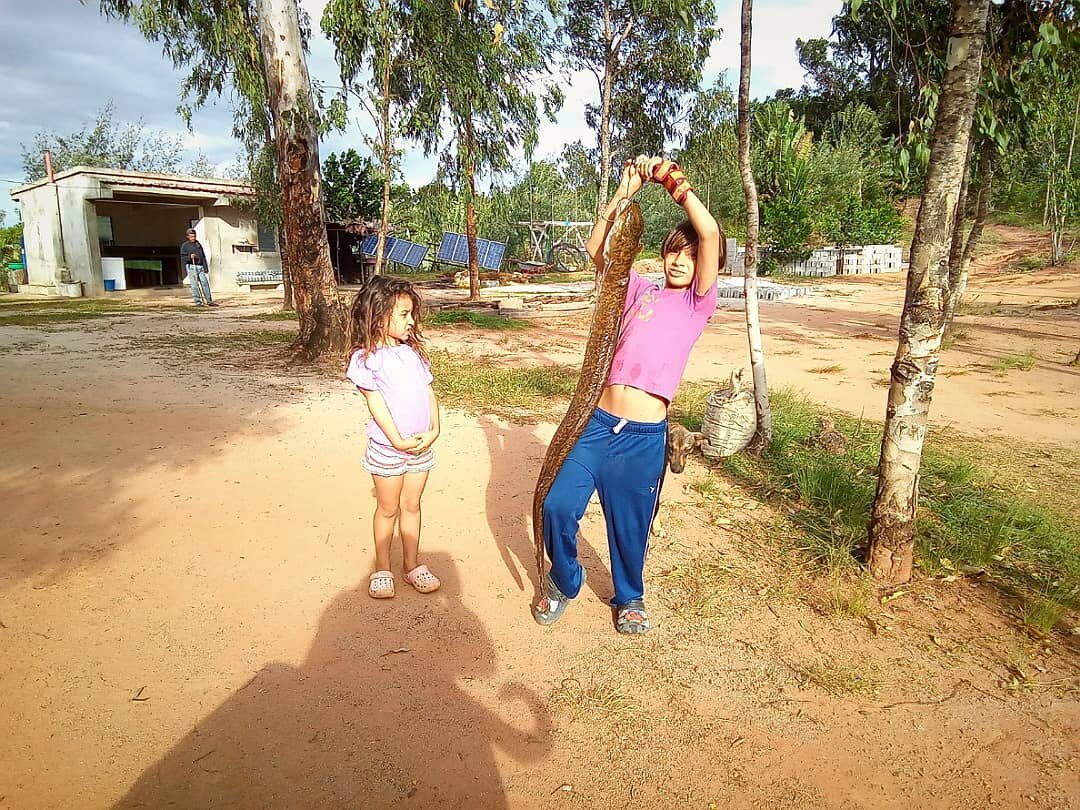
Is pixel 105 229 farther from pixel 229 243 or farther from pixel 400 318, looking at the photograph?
pixel 400 318

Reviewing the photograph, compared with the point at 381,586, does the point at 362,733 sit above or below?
below

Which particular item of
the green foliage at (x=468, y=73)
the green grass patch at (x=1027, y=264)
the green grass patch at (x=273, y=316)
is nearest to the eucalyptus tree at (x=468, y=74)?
the green foliage at (x=468, y=73)

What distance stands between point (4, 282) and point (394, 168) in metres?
16.3

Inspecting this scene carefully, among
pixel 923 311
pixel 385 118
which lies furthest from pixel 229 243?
pixel 923 311

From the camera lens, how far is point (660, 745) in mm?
2209

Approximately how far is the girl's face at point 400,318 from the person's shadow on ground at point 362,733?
4.14ft

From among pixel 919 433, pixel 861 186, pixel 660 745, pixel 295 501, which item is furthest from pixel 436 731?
pixel 861 186

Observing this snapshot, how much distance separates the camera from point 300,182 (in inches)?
316

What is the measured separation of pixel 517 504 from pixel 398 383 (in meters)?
1.57

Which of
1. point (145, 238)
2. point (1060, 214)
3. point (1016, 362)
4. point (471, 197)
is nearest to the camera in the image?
point (1016, 362)

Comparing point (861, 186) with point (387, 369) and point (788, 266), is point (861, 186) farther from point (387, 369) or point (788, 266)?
point (387, 369)

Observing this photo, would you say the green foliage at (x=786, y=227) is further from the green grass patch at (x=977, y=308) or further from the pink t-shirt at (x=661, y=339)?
the pink t-shirt at (x=661, y=339)

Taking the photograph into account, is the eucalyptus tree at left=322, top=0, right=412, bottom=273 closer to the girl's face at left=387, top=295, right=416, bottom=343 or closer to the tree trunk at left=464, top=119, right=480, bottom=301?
the tree trunk at left=464, top=119, right=480, bottom=301

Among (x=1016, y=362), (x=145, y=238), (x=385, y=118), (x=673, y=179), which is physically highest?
(x=385, y=118)
